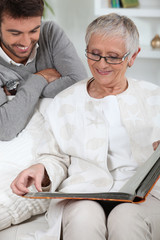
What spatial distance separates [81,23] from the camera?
3.54 m

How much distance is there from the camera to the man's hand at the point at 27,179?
1.32 m

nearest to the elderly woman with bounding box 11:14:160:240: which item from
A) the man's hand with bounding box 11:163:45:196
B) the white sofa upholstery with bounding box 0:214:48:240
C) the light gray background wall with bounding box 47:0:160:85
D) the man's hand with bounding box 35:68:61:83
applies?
the man's hand with bounding box 11:163:45:196

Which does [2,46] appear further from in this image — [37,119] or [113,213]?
[113,213]

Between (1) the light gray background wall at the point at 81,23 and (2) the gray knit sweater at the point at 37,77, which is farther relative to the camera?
(1) the light gray background wall at the point at 81,23

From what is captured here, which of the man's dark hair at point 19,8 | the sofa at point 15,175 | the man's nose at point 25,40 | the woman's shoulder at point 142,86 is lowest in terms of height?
the sofa at point 15,175

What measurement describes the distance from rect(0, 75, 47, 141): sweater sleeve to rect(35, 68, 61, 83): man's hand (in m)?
0.08

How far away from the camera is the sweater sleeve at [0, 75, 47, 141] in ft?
5.72

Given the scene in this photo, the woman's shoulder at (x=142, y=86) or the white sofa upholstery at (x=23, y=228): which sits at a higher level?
the woman's shoulder at (x=142, y=86)

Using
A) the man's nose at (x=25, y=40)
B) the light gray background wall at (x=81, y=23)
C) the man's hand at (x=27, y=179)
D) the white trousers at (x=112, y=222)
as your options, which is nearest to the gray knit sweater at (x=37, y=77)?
the man's nose at (x=25, y=40)

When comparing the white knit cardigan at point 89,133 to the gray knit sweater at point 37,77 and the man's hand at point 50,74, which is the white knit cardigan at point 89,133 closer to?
the gray knit sweater at point 37,77

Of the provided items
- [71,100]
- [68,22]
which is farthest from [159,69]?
[71,100]

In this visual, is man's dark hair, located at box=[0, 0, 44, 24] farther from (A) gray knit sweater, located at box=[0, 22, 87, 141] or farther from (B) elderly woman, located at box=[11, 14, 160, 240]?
(B) elderly woman, located at box=[11, 14, 160, 240]

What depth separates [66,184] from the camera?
4.85ft

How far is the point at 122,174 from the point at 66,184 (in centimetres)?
21
